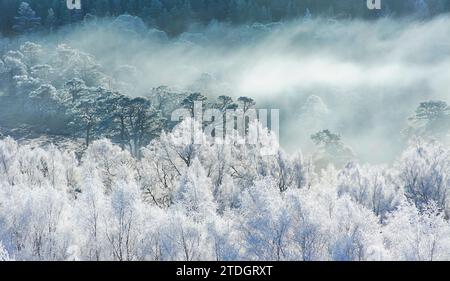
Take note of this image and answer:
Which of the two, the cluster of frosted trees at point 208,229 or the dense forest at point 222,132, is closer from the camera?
the cluster of frosted trees at point 208,229

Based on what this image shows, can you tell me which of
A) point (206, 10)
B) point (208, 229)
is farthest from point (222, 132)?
point (206, 10)

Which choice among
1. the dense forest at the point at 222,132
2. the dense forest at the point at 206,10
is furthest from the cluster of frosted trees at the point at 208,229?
the dense forest at the point at 206,10

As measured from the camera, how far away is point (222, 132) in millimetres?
88750

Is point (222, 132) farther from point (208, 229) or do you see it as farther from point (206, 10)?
point (206, 10)

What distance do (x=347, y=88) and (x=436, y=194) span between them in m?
111

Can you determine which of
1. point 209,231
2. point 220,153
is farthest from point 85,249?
point 220,153

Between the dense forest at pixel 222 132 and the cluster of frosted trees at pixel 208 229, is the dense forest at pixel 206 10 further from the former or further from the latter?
the cluster of frosted trees at pixel 208 229

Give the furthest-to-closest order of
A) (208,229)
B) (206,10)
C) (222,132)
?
(206,10) < (222,132) < (208,229)

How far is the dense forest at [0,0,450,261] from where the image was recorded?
107 ft

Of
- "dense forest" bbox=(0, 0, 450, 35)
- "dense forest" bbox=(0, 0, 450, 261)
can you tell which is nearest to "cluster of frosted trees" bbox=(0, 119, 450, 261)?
"dense forest" bbox=(0, 0, 450, 261)

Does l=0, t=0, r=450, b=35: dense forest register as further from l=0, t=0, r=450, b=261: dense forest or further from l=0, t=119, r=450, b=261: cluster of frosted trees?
l=0, t=119, r=450, b=261: cluster of frosted trees

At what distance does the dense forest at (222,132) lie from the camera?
1283 inches
